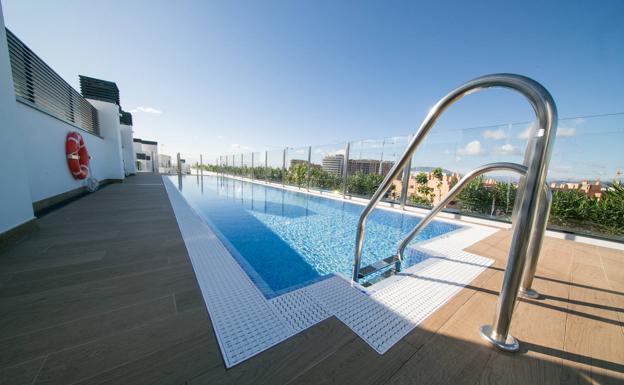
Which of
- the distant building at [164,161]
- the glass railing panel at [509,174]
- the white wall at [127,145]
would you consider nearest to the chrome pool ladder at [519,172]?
the glass railing panel at [509,174]

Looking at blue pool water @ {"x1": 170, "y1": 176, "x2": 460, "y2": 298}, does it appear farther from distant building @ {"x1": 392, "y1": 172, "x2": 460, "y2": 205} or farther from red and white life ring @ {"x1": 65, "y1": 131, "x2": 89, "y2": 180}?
red and white life ring @ {"x1": 65, "y1": 131, "x2": 89, "y2": 180}

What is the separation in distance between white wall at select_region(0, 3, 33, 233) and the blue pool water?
221cm

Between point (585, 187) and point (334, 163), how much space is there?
6127mm

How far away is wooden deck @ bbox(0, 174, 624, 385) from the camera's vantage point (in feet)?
2.75

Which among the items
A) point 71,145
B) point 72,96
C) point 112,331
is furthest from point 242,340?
point 72,96

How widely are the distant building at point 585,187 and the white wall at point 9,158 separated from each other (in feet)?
25.4

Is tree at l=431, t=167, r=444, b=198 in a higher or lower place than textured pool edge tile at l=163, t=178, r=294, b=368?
higher

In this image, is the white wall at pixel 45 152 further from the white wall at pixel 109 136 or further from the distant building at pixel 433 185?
the distant building at pixel 433 185

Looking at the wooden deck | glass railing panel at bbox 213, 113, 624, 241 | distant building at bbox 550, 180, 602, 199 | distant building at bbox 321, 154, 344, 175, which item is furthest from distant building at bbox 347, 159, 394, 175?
the wooden deck

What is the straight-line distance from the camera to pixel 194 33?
257 inches

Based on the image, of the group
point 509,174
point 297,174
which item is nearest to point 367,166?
point 297,174

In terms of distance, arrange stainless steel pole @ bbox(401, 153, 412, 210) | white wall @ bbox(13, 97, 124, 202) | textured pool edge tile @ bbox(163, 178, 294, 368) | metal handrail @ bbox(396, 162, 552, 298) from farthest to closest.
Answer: stainless steel pole @ bbox(401, 153, 412, 210)
white wall @ bbox(13, 97, 124, 202)
metal handrail @ bbox(396, 162, 552, 298)
textured pool edge tile @ bbox(163, 178, 294, 368)

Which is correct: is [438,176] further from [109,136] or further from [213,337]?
[109,136]

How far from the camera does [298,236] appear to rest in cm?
399
